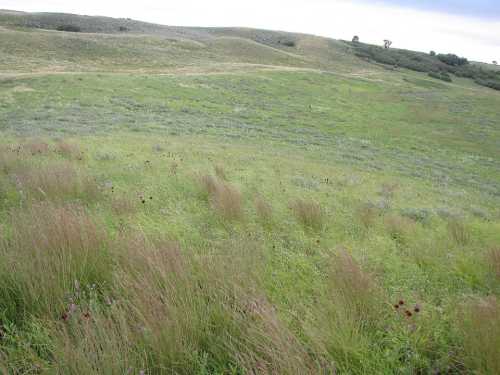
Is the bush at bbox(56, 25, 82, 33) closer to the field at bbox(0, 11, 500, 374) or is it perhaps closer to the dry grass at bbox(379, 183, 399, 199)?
the field at bbox(0, 11, 500, 374)

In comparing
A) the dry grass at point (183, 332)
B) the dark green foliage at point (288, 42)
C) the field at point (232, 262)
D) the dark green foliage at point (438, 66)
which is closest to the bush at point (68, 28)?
the dark green foliage at point (288, 42)

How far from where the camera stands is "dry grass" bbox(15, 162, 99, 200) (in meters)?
5.14

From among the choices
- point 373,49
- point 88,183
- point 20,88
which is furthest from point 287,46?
point 88,183

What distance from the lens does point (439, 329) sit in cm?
274

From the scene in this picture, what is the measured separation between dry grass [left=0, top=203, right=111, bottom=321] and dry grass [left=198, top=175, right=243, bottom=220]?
207cm

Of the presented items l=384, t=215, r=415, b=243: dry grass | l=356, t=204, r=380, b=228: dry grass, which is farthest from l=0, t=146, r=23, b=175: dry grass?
l=384, t=215, r=415, b=243: dry grass

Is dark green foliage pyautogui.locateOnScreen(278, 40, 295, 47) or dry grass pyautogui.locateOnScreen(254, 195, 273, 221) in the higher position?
dark green foliage pyautogui.locateOnScreen(278, 40, 295, 47)

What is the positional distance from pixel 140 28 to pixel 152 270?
3420 inches

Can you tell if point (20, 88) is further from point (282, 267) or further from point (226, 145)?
point (282, 267)

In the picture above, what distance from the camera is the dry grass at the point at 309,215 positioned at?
213 inches

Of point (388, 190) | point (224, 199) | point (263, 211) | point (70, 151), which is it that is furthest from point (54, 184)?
point (388, 190)

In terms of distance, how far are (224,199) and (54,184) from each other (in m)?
2.49

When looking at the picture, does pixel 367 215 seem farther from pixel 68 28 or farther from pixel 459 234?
pixel 68 28

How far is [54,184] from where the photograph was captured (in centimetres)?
538
